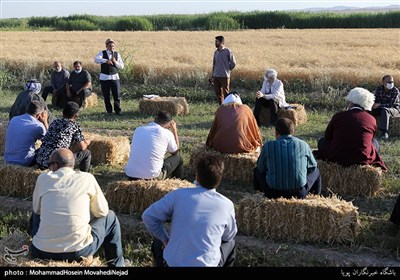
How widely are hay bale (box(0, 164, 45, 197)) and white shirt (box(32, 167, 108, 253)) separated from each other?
2.92 metres

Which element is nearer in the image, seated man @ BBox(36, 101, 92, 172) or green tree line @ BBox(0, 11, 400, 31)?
seated man @ BBox(36, 101, 92, 172)

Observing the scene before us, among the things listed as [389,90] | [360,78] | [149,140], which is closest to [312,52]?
[360,78]

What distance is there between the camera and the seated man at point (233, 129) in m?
8.69

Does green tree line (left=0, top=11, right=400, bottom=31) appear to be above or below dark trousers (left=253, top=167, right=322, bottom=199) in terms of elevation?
below

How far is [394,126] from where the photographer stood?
38.5 ft

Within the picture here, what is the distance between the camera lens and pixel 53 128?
7.71 meters

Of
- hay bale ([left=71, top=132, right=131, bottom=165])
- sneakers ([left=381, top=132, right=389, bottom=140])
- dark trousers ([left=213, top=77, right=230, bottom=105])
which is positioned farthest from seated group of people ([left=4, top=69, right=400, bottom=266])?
dark trousers ([left=213, top=77, right=230, bottom=105])

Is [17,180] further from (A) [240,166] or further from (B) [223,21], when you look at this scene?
(B) [223,21]

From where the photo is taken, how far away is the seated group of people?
4.49 m

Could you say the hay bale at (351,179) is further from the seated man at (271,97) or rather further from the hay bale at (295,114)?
the seated man at (271,97)

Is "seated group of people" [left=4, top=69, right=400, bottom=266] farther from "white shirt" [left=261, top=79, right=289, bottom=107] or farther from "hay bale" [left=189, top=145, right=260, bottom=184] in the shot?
"white shirt" [left=261, top=79, right=289, bottom=107]

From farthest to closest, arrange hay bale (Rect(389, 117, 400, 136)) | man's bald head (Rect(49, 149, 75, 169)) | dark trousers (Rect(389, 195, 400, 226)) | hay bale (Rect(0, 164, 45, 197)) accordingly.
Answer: hay bale (Rect(389, 117, 400, 136)), hay bale (Rect(0, 164, 45, 197)), dark trousers (Rect(389, 195, 400, 226)), man's bald head (Rect(49, 149, 75, 169))
